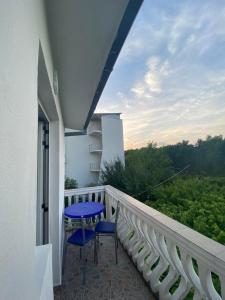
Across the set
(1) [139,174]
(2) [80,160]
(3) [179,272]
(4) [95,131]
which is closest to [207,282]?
(3) [179,272]

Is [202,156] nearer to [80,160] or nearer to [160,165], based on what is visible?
[160,165]

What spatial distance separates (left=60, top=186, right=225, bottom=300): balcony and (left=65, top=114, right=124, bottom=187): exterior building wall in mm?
9967

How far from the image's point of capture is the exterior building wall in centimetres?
1349

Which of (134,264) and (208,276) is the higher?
(208,276)

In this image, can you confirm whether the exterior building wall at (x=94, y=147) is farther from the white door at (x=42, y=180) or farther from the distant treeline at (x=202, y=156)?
the white door at (x=42, y=180)

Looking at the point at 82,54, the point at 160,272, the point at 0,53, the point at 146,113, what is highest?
the point at 146,113

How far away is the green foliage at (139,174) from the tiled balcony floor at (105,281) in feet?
10.8

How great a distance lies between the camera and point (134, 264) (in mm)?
2779

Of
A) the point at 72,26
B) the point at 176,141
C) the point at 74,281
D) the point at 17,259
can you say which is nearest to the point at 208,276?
the point at 17,259

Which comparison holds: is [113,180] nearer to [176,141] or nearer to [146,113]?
[146,113]

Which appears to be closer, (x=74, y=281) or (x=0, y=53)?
(x=0, y=53)

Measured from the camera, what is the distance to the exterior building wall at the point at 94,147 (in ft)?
44.3

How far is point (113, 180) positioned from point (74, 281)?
171 inches

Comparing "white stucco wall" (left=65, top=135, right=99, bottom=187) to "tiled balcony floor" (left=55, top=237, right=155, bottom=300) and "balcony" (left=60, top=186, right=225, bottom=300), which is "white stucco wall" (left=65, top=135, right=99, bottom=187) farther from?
"tiled balcony floor" (left=55, top=237, right=155, bottom=300)
